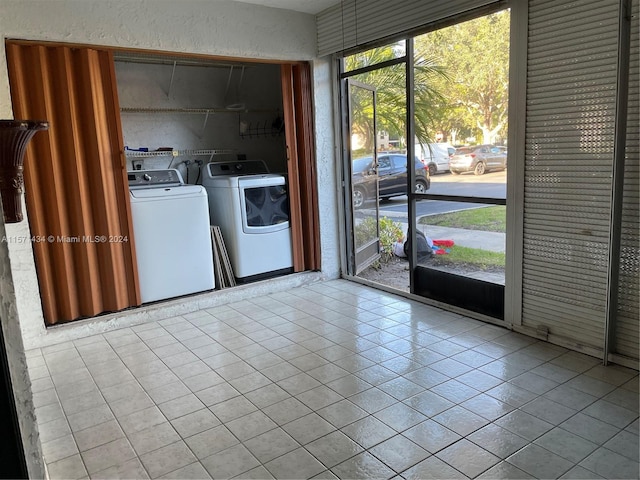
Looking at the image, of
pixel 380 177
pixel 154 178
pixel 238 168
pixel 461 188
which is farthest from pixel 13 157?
pixel 380 177

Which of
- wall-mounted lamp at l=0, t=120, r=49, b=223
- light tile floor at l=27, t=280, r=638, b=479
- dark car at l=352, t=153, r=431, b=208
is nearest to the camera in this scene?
wall-mounted lamp at l=0, t=120, r=49, b=223

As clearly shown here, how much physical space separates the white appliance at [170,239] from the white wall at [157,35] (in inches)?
15.2

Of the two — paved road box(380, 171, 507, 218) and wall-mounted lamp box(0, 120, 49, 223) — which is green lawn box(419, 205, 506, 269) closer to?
paved road box(380, 171, 507, 218)

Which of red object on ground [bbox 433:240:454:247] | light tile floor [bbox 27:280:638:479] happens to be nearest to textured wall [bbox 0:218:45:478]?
light tile floor [bbox 27:280:638:479]

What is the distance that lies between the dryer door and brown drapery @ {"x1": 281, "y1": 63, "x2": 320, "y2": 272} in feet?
0.32

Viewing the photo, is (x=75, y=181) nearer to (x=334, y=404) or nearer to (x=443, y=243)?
(x=334, y=404)

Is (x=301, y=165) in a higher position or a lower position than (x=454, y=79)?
lower

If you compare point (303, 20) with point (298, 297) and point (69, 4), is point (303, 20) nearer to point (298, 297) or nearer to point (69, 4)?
point (69, 4)

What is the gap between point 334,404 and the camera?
256 cm

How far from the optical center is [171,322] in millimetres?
4027

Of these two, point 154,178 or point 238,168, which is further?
point 238,168

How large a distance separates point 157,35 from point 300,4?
4.43ft

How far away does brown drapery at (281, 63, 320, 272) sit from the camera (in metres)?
4.73

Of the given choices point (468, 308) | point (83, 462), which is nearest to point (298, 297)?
point (468, 308)
